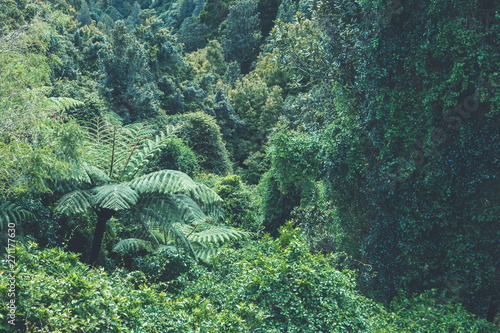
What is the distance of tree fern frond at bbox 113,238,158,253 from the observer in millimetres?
6395

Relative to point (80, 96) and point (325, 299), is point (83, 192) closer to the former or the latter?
point (325, 299)

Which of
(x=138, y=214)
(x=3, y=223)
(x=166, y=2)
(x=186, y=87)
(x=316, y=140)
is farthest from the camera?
(x=166, y=2)

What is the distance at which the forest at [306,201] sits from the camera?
4.24 metres

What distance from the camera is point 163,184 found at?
5.91 m

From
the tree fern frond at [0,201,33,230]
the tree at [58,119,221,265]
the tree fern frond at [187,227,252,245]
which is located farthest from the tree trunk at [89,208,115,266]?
the tree fern frond at [187,227,252,245]

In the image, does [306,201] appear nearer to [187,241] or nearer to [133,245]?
[187,241]

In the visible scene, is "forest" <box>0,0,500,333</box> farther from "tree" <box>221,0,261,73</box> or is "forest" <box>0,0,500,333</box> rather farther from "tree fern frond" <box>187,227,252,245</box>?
"tree" <box>221,0,261,73</box>

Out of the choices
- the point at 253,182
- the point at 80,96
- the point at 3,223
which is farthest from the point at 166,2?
the point at 3,223

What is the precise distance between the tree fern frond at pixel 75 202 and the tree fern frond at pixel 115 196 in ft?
0.40

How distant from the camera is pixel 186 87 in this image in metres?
20.2

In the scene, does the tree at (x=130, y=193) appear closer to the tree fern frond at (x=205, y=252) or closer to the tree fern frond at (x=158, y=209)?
the tree fern frond at (x=158, y=209)

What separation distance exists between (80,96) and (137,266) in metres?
7.45

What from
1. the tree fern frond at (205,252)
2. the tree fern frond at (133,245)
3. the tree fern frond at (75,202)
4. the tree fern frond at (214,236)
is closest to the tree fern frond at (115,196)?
the tree fern frond at (75,202)

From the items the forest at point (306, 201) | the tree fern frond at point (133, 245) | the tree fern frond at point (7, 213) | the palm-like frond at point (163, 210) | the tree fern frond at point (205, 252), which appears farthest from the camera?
the tree fern frond at point (205, 252)
